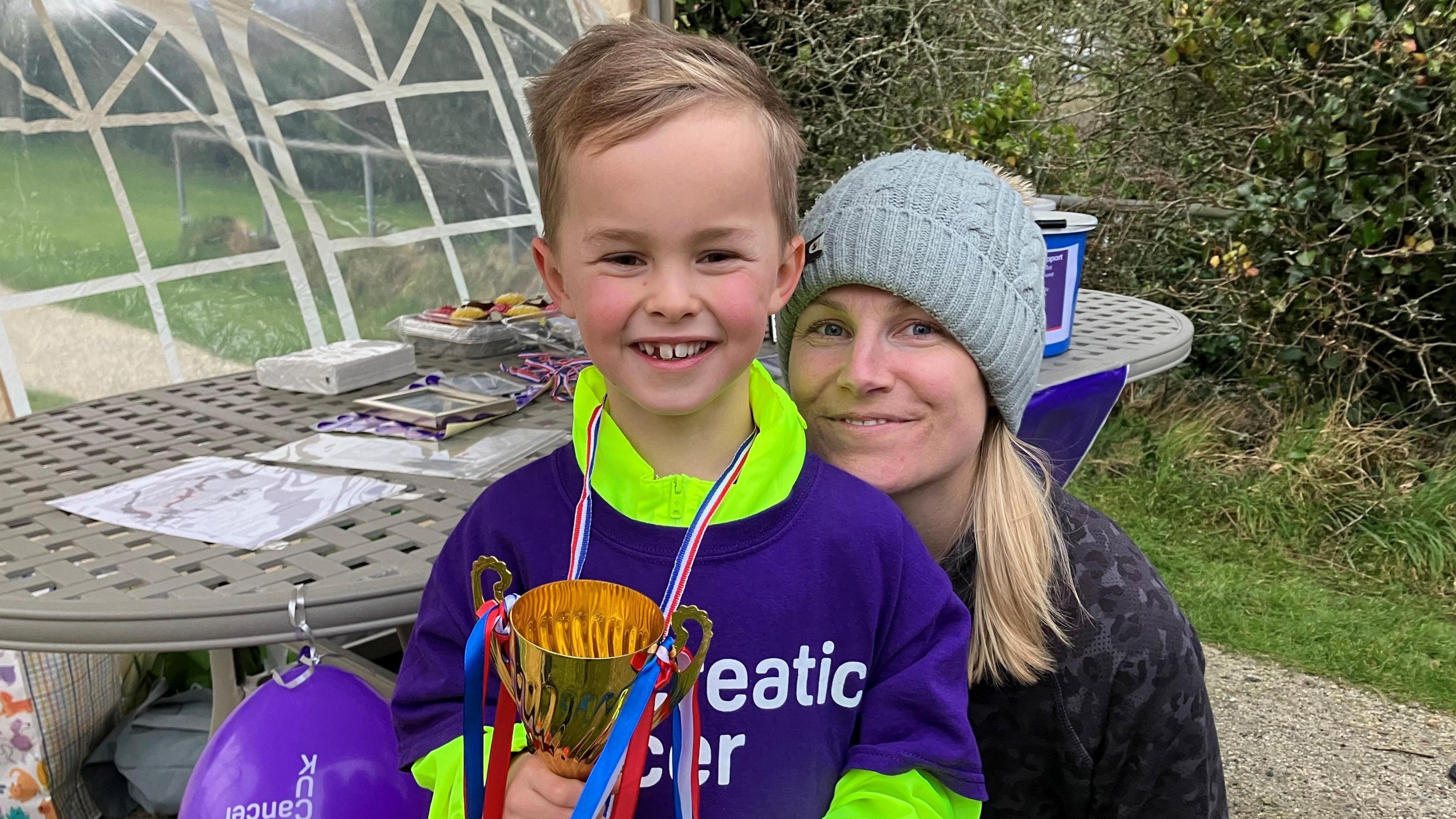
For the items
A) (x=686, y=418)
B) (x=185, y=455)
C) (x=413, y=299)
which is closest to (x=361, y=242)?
(x=413, y=299)

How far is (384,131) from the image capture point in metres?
4.20

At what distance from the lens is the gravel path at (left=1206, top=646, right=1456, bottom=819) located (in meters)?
2.86

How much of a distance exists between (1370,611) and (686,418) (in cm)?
334

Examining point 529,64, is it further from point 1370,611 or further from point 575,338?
point 1370,611

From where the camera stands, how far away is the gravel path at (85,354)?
3182mm

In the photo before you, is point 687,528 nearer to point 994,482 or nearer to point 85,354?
point 994,482

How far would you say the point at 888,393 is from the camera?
1.43 meters

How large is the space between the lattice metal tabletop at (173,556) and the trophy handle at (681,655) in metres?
0.56

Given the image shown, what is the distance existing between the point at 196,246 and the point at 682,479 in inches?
120

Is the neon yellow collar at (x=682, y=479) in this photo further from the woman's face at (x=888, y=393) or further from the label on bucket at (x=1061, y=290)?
the label on bucket at (x=1061, y=290)

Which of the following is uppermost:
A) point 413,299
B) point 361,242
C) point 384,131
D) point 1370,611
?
point 384,131

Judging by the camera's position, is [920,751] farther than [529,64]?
No

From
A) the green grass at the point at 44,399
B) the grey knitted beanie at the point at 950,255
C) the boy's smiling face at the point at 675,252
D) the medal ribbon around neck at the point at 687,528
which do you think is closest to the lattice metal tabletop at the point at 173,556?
the medal ribbon around neck at the point at 687,528

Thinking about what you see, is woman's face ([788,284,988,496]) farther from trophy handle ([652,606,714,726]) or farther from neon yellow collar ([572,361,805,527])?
trophy handle ([652,606,714,726])
